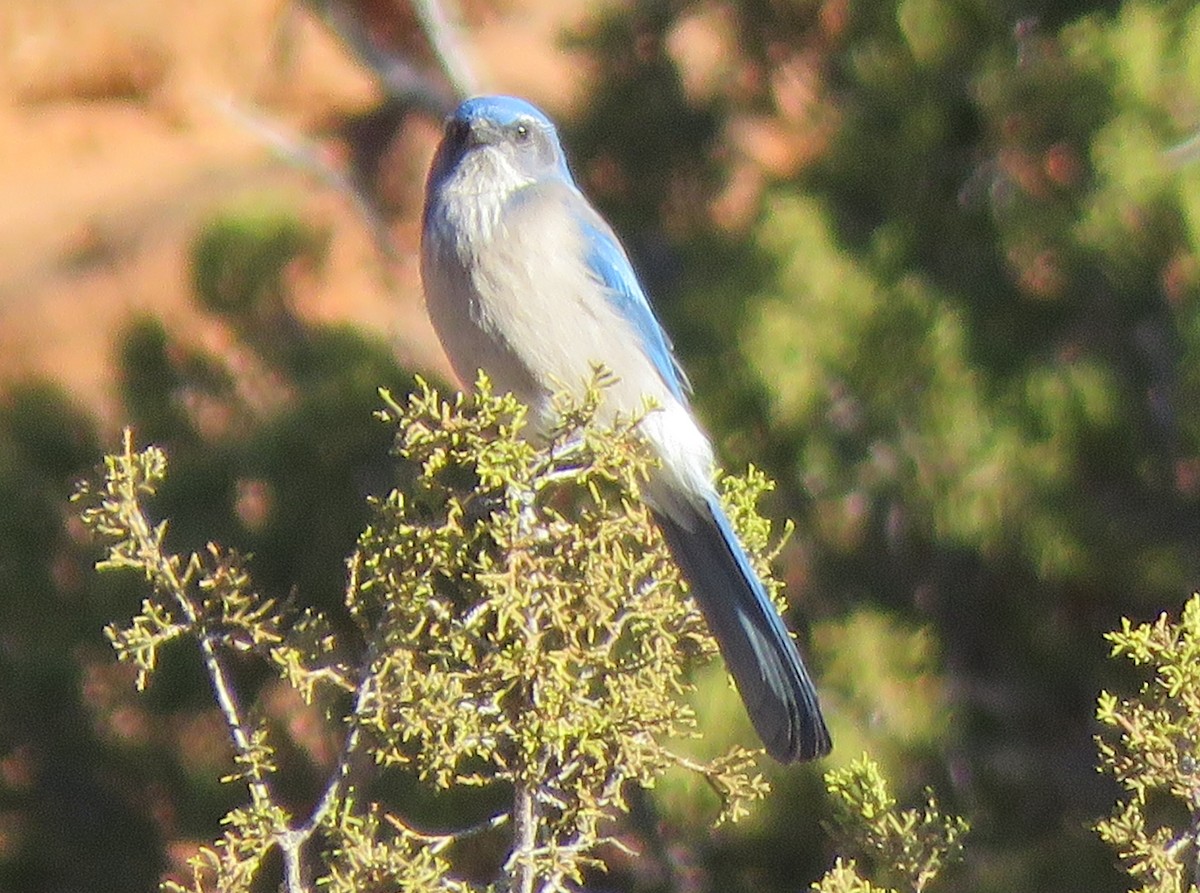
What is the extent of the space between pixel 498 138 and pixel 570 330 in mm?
418

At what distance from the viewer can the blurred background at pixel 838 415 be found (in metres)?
3.31

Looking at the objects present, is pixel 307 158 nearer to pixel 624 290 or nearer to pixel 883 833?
pixel 624 290

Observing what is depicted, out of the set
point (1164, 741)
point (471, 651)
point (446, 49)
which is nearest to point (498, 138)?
point (471, 651)

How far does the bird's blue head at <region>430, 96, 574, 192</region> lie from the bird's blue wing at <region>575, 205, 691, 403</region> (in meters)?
0.12

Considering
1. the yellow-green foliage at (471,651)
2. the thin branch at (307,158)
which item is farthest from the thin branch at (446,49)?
the yellow-green foliage at (471,651)

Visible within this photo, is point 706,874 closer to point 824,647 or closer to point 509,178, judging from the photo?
point 824,647

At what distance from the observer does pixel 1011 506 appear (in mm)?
3334

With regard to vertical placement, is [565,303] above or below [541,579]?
above

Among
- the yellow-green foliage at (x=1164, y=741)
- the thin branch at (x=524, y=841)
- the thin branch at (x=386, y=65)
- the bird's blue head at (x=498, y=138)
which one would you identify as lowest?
the yellow-green foliage at (x=1164, y=741)

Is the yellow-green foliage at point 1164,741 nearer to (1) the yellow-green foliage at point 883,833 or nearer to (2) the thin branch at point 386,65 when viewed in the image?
(1) the yellow-green foliage at point 883,833

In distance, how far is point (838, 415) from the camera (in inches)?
136

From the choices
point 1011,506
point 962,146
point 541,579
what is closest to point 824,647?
point 1011,506

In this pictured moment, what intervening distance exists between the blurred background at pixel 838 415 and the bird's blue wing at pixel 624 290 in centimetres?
49

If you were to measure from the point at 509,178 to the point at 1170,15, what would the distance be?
1540mm
